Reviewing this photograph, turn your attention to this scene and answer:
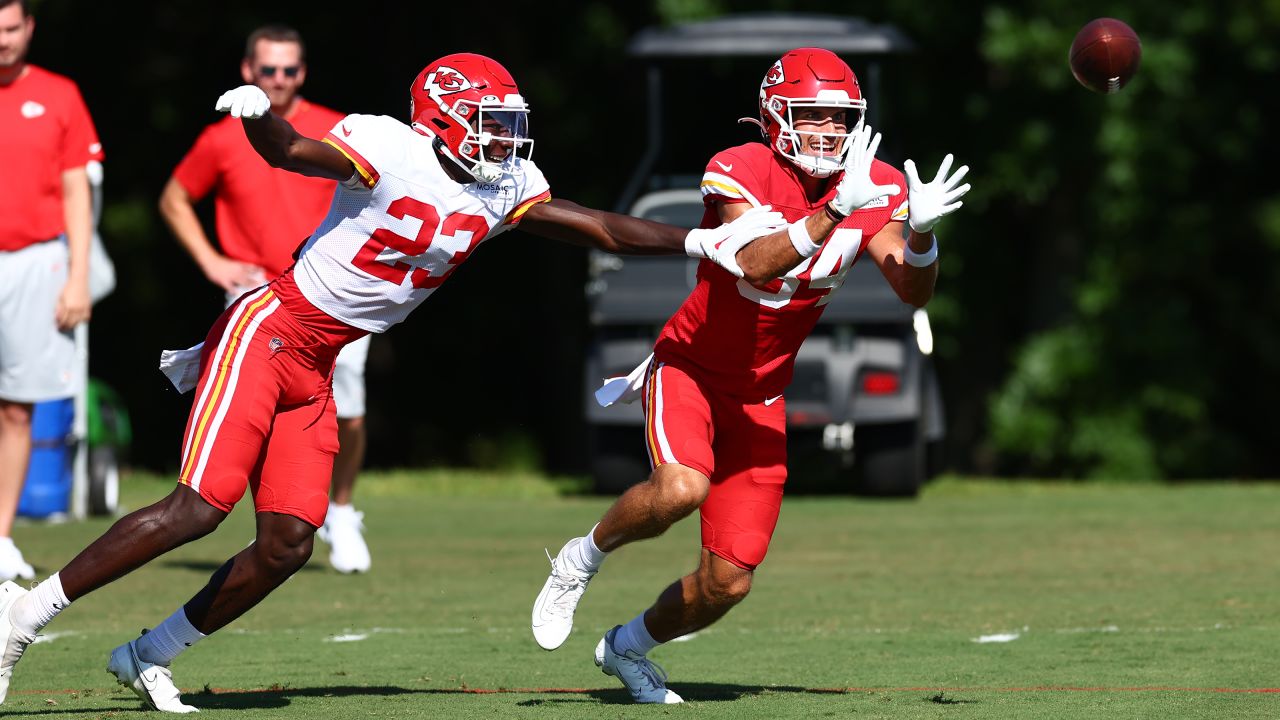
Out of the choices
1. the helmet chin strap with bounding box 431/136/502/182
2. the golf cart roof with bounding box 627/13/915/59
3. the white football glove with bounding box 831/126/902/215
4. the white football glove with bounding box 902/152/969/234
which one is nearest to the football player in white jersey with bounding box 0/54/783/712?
the helmet chin strap with bounding box 431/136/502/182

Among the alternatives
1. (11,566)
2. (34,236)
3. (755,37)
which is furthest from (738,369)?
(755,37)

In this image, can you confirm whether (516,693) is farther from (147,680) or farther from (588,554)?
(147,680)

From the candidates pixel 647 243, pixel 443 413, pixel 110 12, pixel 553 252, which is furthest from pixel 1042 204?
pixel 647 243

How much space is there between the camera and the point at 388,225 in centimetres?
636

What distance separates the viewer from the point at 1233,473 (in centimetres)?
2052

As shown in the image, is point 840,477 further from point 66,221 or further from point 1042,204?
point 66,221

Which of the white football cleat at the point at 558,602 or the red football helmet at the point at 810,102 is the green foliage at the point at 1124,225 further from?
the white football cleat at the point at 558,602

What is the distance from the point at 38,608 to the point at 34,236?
154 inches

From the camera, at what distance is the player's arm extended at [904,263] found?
21.2 feet

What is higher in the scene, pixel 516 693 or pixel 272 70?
pixel 272 70

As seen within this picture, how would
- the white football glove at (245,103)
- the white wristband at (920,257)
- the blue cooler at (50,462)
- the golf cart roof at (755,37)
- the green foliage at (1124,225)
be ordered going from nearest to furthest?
the white football glove at (245,103), the white wristband at (920,257), the blue cooler at (50,462), the golf cart roof at (755,37), the green foliage at (1124,225)

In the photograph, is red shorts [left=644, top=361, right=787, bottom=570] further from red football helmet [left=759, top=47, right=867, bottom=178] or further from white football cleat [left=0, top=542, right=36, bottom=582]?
white football cleat [left=0, top=542, right=36, bottom=582]

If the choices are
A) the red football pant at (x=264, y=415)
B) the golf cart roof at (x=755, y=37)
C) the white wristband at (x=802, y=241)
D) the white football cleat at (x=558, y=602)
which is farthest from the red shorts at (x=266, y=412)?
the golf cart roof at (x=755, y=37)

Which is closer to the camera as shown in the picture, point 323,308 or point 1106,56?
point 323,308
